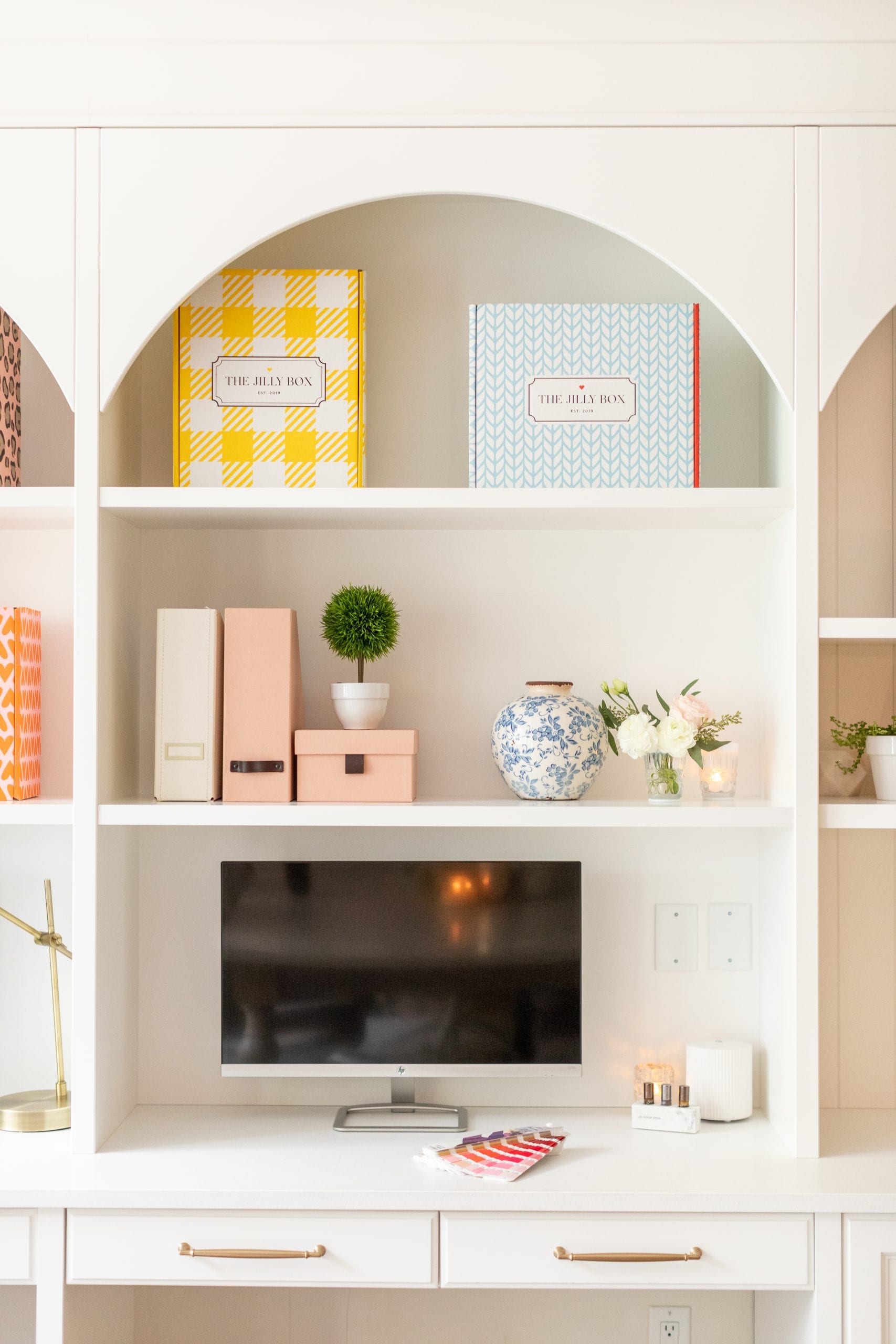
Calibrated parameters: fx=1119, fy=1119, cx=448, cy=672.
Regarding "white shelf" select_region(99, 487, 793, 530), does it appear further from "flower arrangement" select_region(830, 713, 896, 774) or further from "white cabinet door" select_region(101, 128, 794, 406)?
"flower arrangement" select_region(830, 713, 896, 774)

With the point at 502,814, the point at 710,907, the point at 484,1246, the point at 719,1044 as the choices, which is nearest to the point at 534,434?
the point at 502,814

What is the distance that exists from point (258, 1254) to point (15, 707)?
3.04ft

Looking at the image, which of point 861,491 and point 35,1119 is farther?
point 861,491

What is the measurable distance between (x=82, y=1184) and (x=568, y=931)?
86 centimetres

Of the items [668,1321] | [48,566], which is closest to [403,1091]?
[668,1321]

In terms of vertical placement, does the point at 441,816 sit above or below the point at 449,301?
below

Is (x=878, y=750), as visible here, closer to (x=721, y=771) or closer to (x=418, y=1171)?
(x=721, y=771)

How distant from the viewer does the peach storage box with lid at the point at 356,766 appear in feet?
5.96

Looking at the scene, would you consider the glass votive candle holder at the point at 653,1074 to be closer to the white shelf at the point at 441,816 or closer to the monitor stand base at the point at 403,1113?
→ the monitor stand base at the point at 403,1113

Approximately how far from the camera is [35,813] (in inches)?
69.9

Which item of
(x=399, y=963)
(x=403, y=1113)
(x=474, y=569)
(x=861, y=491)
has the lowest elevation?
(x=403, y=1113)

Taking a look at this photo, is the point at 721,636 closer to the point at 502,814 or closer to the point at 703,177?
the point at 502,814

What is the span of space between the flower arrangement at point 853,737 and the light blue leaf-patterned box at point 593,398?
532 millimetres

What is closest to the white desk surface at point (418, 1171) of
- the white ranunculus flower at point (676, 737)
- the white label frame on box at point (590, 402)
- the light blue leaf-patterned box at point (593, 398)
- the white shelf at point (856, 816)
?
the white shelf at point (856, 816)
